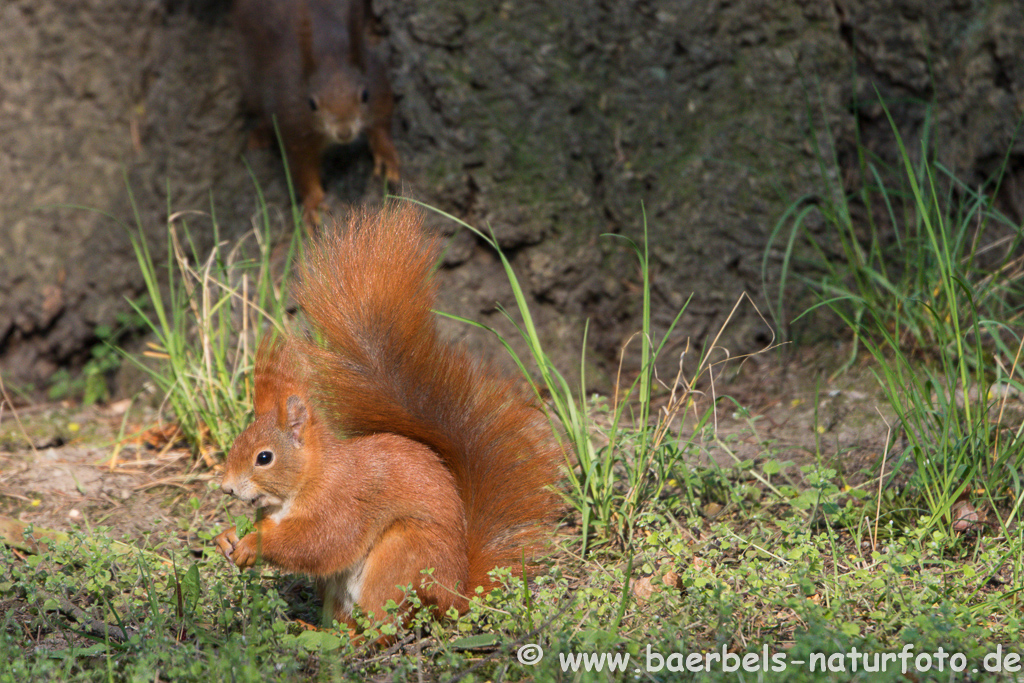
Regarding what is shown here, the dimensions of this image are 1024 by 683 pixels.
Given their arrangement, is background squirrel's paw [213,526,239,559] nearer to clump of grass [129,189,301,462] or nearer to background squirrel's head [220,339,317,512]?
background squirrel's head [220,339,317,512]

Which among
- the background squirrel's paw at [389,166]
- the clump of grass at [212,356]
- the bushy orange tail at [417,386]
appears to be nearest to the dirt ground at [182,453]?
the clump of grass at [212,356]

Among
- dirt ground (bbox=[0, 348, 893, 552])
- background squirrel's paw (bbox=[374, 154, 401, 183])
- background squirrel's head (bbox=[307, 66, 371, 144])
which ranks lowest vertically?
dirt ground (bbox=[0, 348, 893, 552])

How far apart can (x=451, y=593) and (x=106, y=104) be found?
2.51 metres

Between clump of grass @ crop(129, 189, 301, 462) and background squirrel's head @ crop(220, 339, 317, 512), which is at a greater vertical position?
background squirrel's head @ crop(220, 339, 317, 512)

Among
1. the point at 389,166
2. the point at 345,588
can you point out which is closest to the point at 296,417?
the point at 345,588

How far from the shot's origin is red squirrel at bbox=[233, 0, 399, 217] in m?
2.68

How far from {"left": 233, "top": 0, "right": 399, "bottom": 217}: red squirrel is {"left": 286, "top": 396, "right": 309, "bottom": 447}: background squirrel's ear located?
1203mm

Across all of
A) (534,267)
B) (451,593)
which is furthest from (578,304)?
(451,593)

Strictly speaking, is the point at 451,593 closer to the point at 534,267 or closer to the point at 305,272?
the point at 305,272

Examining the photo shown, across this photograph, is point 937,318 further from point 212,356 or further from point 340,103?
point 212,356

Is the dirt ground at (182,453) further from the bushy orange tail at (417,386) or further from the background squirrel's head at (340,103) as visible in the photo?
the background squirrel's head at (340,103)

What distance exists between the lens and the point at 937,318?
1.96 meters

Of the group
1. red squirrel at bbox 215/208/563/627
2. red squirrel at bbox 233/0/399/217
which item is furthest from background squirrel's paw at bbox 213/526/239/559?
red squirrel at bbox 233/0/399/217

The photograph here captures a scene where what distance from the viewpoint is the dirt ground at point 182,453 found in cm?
216
